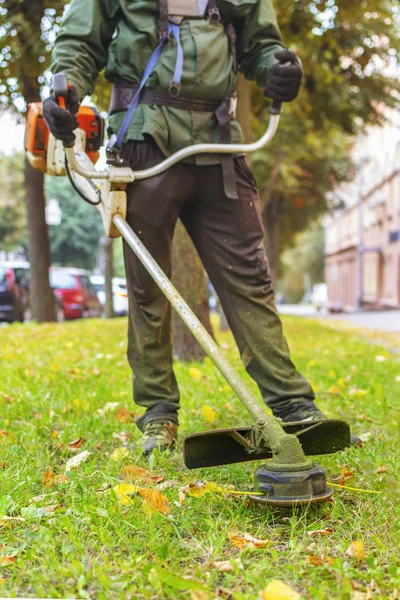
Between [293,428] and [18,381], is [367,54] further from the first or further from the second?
[293,428]

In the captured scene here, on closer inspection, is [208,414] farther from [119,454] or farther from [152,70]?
[152,70]

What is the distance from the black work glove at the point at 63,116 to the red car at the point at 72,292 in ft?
50.6

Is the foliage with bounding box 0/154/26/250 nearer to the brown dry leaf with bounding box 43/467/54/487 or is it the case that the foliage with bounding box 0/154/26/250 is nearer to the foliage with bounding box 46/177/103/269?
the foliage with bounding box 46/177/103/269

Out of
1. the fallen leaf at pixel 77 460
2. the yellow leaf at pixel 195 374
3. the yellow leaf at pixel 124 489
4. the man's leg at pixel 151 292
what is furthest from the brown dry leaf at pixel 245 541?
the yellow leaf at pixel 195 374

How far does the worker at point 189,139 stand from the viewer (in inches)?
116

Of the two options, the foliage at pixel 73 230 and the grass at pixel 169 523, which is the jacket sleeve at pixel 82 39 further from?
the foliage at pixel 73 230

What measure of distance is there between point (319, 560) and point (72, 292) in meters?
16.9

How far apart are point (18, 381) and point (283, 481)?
2982 millimetres

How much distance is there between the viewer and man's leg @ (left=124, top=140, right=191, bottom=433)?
3016 mm

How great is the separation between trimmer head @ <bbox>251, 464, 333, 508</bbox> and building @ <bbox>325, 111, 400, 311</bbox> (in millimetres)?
25239

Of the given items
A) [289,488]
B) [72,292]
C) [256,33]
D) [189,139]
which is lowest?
[72,292]

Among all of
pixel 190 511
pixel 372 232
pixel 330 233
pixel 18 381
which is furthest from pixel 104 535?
pixel 330 233

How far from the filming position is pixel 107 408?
384cm

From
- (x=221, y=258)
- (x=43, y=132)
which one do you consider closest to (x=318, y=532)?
(x=221, y=258)
